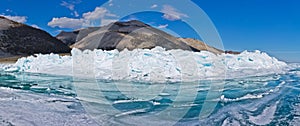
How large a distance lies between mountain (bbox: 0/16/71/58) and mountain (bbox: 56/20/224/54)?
19.7 feet

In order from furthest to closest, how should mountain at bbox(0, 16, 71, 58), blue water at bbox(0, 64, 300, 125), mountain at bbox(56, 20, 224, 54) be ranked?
mountain at bbox(0, 16, 71, 58) < mountain at bbox(56, 20, 224, 54) < blue water at bbox(0, 64, 300, 125)

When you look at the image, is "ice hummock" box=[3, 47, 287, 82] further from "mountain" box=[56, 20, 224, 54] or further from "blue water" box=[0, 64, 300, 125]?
"blue water" box=[0, 64, 300, 125]

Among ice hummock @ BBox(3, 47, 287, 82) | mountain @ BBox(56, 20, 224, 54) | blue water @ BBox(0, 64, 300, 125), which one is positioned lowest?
blue water @ BBox(0, 64, 300, 125)

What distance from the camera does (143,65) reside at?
1035 cm

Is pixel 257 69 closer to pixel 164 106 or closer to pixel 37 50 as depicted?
pixel 164 106

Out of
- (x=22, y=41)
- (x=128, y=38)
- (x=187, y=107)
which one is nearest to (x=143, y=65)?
(x=187, y=107)

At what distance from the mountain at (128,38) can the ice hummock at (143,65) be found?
1.28 meters

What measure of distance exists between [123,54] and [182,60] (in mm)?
2475

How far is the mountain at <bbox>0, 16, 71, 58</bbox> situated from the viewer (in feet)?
143

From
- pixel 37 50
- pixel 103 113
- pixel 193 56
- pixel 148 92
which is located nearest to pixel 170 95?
pixel 148 92

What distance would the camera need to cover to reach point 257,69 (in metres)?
15.3

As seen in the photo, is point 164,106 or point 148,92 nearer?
point 164,106

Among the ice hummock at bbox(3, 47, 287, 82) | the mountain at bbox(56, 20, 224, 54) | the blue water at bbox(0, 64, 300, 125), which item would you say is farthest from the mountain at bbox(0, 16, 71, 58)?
the blue water at bbox(0, 64, 300, 125)

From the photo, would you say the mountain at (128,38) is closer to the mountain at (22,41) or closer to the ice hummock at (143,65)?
the ice hummock at (143,65)
